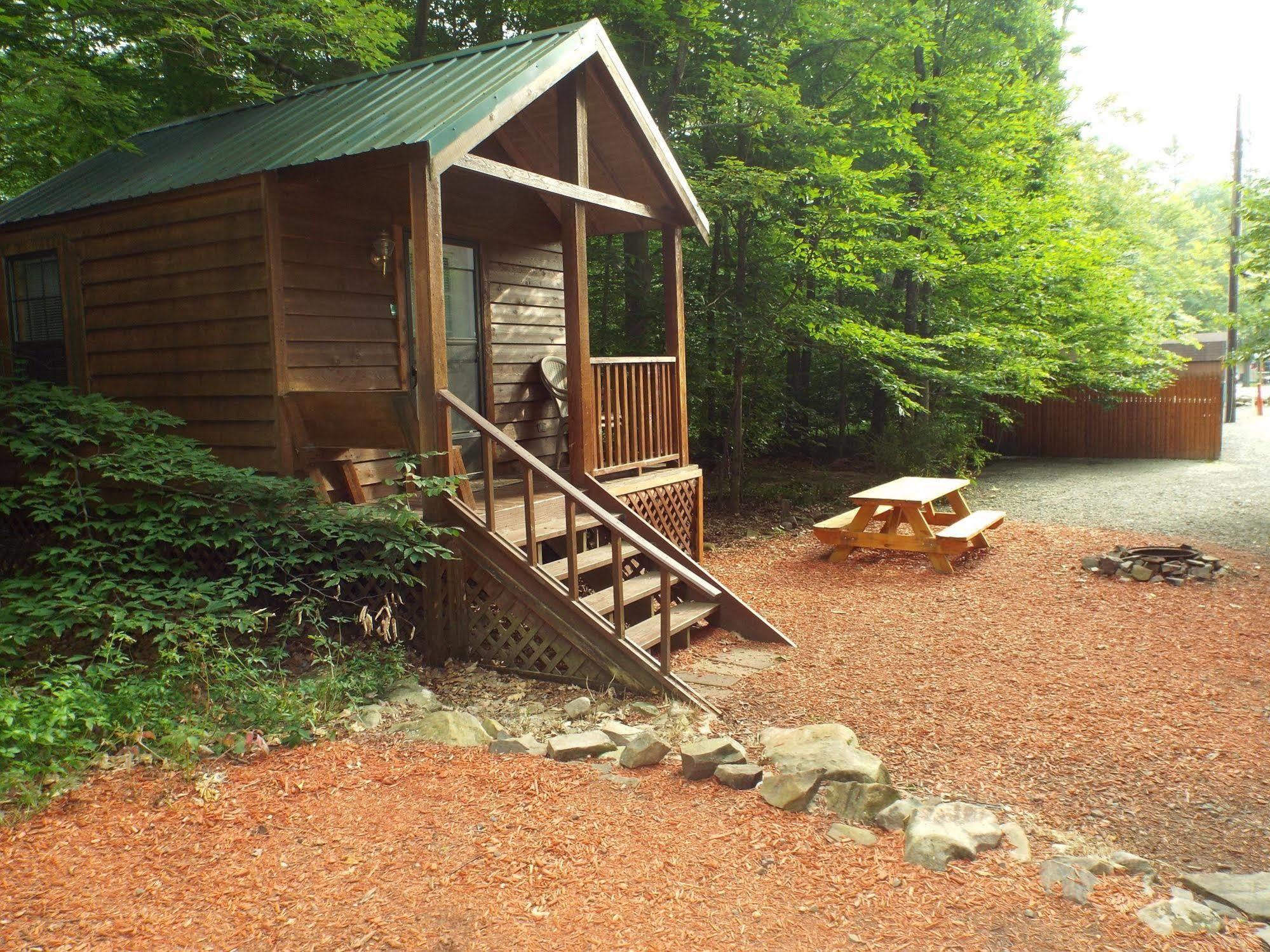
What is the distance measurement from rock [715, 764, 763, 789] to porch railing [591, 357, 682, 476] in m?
3.48

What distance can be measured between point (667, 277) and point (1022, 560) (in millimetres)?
4414

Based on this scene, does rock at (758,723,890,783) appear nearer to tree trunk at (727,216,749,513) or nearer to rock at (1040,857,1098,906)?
rock at (1040,857,1098,906)

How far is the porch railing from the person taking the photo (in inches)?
284

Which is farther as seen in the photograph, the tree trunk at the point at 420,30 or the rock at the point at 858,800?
the tree trunk at the point at 420,30

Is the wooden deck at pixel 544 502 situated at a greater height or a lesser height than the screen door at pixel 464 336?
lesser

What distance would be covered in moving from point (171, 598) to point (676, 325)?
4.72 metres

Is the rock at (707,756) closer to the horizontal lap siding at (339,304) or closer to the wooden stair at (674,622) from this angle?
the wooden stair at (674,622)

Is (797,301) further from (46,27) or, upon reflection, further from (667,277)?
(46,27)

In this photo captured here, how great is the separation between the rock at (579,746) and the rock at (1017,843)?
5.69 feet

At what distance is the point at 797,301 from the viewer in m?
11.6

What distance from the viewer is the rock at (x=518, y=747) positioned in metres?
4.25

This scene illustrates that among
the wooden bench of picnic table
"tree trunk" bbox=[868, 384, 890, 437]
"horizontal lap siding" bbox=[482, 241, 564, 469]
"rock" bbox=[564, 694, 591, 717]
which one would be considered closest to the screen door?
"horizontal lap siding" bbox=[482, 241, 564, 469]

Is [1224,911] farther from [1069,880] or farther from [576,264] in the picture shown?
[576,264]

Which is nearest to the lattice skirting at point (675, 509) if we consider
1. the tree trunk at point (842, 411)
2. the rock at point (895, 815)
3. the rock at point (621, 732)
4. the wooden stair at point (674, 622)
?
the wooden stair at point (674, 622)
